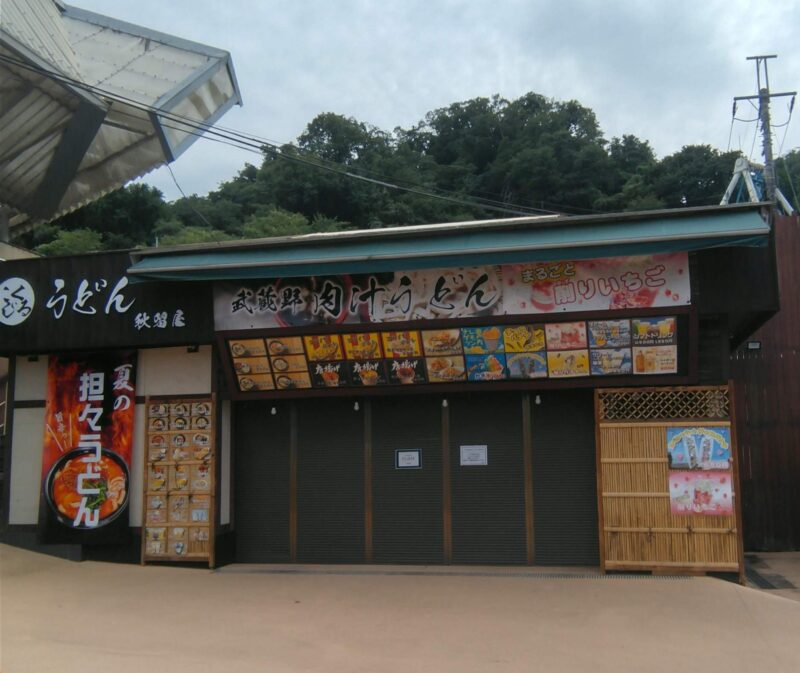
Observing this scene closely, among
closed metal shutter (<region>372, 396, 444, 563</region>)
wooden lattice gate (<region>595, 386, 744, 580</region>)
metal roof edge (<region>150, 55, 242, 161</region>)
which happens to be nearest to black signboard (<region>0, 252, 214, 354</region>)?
closed metal shutter (<region>372, 396, 444, 563</region>)

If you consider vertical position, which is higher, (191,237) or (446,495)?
(191,237)

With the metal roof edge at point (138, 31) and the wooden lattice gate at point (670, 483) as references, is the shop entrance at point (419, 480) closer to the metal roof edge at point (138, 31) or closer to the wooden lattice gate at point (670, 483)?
the wooden lattice gate at point (670, 483)

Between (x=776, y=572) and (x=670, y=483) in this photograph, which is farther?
(x=776, y=572)

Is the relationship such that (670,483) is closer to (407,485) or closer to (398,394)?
(407,485)

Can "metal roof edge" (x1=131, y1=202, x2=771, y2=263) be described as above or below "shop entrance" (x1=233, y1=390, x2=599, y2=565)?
above

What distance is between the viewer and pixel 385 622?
7.68 metres

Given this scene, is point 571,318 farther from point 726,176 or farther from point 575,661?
point 726,176

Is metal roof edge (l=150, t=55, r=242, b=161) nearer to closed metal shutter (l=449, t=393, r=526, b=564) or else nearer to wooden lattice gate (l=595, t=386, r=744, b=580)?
closed metal shutter (l=449, t=393, r=526, b=564)

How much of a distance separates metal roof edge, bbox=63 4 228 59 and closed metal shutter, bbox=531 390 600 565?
15323 mm

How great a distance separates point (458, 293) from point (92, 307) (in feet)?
17.9

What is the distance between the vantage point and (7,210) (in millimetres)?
19906

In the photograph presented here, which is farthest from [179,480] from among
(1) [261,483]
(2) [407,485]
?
(2) [407,485]

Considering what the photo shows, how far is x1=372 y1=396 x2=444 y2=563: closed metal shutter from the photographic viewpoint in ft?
35.2

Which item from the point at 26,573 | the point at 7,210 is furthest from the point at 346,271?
the point at 7,210
